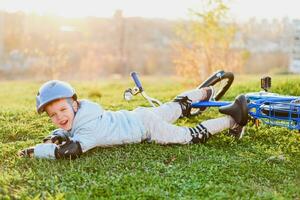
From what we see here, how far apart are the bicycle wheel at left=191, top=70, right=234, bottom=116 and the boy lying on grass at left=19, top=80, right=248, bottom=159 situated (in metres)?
0.73

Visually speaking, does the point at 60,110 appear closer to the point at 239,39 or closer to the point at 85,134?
the point at 85,134

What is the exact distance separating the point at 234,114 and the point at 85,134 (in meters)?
1.42

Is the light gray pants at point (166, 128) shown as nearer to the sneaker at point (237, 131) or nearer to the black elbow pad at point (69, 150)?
the sneaker at point (237, 131)

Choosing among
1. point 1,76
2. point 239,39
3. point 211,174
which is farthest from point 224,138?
point 1,76

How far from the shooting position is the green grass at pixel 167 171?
4.12 metres

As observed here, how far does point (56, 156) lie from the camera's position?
192 inches

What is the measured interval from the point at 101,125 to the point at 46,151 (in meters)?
0.54

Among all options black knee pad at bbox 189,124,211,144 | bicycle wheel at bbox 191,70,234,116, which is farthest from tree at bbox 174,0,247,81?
black knee pad at bbox 189,124,211,144

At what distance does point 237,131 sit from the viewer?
562 cm

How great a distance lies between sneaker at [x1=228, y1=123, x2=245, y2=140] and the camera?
5613 millimetres

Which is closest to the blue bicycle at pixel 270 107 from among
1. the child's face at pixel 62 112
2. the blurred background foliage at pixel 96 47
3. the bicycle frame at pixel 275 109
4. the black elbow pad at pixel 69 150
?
the bicycle frame at pixel 275 109

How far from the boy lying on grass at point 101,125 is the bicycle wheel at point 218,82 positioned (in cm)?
73

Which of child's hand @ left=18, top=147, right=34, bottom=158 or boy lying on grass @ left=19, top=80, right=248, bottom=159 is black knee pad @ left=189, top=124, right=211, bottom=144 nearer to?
boy lying on grass @ left=19, top=80, right=248, bottom=159

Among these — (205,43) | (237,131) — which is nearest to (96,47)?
(205,43)
